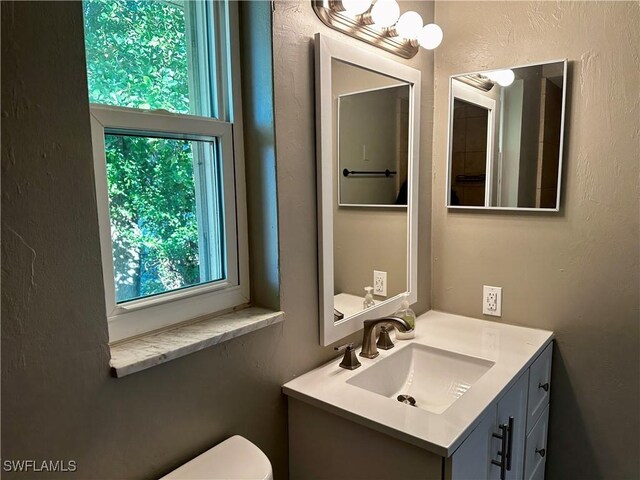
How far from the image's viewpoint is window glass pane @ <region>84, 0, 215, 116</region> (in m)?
0.96

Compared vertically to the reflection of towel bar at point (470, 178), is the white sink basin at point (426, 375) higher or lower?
lower

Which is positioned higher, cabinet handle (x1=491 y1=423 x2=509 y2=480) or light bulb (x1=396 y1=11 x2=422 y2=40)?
A: light bulb (x1=396 y1=11 x2=422 y2=40)

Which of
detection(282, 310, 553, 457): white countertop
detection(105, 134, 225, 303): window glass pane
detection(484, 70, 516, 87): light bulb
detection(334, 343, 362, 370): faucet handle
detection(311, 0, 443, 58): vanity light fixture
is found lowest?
detection(282, 310, 553, 457): white countertop

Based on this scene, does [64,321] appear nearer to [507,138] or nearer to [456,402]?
[456,402]

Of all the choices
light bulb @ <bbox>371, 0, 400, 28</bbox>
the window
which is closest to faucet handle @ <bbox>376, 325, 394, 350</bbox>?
the window

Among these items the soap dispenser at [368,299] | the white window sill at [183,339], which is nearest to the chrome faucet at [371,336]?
the soap dispenser at [368,299]

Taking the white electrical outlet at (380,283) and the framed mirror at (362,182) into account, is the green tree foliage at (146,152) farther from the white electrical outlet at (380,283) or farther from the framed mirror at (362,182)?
the white electrical outlet at (380,283)

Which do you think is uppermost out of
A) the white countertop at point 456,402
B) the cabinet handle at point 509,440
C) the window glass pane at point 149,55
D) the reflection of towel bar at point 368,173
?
the window glass pane at point 149,55

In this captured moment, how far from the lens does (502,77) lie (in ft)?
5.52

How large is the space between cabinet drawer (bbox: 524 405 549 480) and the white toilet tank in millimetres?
971

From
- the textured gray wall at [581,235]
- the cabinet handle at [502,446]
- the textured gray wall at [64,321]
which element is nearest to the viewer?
the textured gray wall at [64,321]

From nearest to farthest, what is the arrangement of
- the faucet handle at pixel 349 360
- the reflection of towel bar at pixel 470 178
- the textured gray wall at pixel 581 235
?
1. the faucet handle at pixel 349 360
2. the textured gray wall at pixel 581 235
3. the reflection of towel bar at pixel 470 178

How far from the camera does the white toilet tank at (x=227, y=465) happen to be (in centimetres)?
100

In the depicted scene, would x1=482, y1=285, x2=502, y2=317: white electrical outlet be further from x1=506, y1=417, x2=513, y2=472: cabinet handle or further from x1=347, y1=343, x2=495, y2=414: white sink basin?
x1=506, y1=417, x2=513, y2=472: cabinet handle
